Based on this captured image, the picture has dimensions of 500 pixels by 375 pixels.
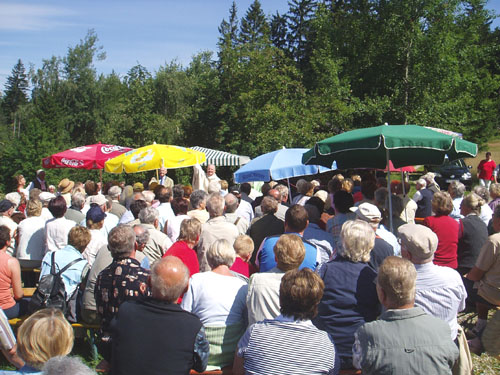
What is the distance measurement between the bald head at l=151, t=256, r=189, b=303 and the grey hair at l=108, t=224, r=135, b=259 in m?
0.97

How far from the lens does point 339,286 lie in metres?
3.27

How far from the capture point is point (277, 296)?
3.44m

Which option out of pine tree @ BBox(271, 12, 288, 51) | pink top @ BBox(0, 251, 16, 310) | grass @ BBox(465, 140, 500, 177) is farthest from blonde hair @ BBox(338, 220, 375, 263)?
pine tree @ BBox(271, 12, 288, 51)

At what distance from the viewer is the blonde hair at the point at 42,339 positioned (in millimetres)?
2322

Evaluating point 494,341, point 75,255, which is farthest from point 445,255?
point 75,255

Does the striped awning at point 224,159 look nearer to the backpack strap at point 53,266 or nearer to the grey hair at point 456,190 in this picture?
the grey hair at point 456,190

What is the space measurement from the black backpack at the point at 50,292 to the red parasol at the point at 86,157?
6.97 meters

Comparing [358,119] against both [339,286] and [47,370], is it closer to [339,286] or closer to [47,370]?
[339,286]

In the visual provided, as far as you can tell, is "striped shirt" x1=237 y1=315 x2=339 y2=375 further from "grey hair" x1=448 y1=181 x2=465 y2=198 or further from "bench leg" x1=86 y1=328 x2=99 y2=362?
"grey hair" x1=448 y1=181 x2=465 y2=198

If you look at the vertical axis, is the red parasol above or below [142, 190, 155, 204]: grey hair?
above

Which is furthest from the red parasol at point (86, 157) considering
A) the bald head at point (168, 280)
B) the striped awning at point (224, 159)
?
the bald head at point (168, 280)

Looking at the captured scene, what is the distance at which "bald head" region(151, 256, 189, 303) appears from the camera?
2.88 meters

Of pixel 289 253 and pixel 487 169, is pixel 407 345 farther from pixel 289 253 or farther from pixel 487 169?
pixel 487 169

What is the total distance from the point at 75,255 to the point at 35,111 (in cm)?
3206
